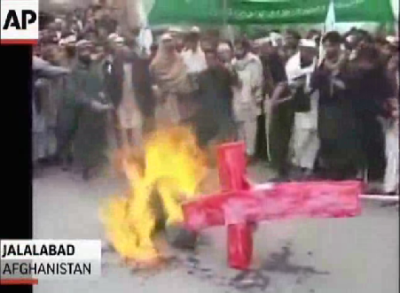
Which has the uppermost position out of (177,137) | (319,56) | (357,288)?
(319,56)

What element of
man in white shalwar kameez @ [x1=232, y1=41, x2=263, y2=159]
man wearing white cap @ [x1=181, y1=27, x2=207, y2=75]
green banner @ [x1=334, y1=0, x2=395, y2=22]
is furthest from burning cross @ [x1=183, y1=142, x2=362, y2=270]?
green banner @ [x1=334, y1=0, x2=395, y2=22]

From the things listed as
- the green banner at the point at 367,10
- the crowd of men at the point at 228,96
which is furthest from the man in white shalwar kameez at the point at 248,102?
the green banner at the point at 367,10

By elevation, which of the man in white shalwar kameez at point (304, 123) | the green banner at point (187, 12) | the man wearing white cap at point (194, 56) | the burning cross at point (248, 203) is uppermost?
the green banner at point (187, 12)

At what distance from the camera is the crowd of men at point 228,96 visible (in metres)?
1.10

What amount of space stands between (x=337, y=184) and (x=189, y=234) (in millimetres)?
233

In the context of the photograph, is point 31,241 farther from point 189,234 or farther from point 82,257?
point 189,234

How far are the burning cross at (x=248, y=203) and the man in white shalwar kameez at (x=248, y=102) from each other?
2cm

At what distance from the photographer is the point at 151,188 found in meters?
1.11

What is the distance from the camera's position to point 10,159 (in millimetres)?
1096

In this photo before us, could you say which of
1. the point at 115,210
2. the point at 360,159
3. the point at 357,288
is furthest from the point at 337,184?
the point at 115,210

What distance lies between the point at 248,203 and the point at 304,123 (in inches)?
5.7

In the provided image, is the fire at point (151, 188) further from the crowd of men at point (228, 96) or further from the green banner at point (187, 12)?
the green banner at point (187, 12)

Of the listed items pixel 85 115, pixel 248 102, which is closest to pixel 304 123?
pixel 248 102

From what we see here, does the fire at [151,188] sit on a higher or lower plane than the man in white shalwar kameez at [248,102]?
lower
